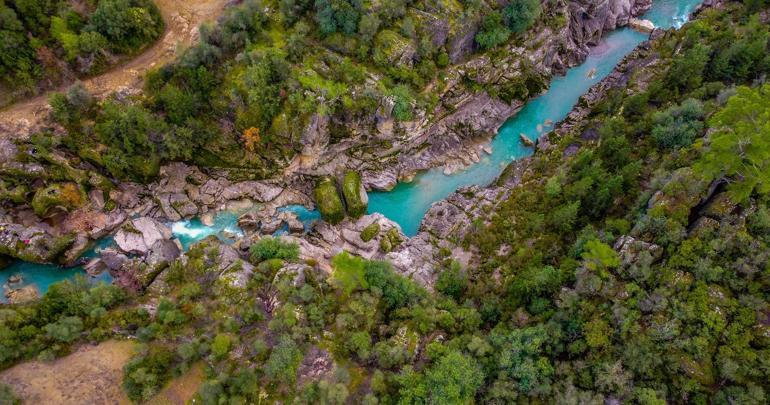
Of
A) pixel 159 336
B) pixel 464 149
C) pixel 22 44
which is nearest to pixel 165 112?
pixel 22 44

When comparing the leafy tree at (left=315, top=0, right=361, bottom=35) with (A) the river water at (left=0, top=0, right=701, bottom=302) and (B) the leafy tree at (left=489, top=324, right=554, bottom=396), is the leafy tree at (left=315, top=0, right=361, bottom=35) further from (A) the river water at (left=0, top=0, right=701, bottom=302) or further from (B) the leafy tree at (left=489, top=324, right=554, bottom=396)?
(B) the leafy tree at (left=489, top=324, right=554, bottom=396)

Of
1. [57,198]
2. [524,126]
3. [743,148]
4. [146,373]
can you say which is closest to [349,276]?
[146,373]

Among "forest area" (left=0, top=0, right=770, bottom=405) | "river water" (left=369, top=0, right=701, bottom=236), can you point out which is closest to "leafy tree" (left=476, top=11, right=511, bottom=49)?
"forest area" (left=0, top=0, right=770, bottom=405)

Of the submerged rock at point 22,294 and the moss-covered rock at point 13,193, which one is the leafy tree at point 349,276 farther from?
the moss-covered rock at point 13,193

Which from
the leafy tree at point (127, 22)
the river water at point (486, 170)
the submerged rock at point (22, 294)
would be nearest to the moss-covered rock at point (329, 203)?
the river water at point (486, 170)

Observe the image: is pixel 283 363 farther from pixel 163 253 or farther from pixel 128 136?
pixel 128 136

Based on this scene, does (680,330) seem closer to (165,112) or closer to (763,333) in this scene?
(763,333)
